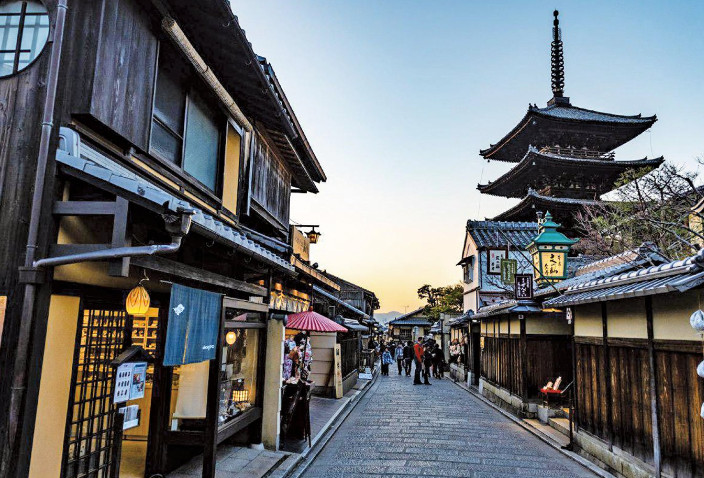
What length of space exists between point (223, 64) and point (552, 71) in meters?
35.9

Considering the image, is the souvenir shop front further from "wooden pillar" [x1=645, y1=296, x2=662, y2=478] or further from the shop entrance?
"wooden pillar" [x1=645, y1=296, x2=662, y2=478]

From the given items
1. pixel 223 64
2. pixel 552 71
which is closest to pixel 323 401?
pixel 223 64

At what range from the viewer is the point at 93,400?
21.4 feet

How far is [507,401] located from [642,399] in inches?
411

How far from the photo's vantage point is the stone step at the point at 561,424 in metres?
13.7

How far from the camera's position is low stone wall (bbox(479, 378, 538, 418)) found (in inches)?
664

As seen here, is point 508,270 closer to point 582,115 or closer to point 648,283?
point 582,115

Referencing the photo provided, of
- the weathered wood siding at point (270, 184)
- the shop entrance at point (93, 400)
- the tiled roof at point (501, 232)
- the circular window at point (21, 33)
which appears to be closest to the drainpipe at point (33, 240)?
the circular window at point (21, 33)

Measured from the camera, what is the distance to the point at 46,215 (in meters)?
5.10

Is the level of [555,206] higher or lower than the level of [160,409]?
higher

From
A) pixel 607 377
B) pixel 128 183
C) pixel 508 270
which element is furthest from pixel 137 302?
pixel 508 270

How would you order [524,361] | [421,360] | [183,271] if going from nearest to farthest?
[183,271] < [524,361] < [421,360]

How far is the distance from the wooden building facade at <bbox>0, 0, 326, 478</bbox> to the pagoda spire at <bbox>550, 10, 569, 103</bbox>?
1330 inches

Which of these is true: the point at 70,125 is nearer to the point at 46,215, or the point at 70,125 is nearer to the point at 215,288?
the point at 46,215
